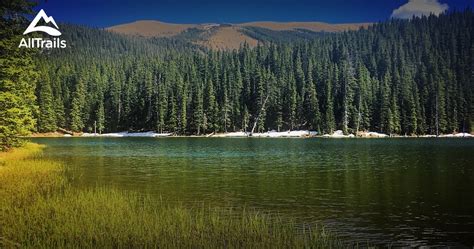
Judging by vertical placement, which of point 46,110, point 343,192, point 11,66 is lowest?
point 343,192

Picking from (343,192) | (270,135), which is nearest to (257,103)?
(270,135)

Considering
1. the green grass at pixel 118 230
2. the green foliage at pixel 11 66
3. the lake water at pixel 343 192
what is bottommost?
the lake water at pixel 343 192

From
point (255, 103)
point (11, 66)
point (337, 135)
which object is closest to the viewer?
point (11, 66)

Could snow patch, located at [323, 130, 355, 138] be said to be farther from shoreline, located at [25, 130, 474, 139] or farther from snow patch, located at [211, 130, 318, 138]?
snow patch, located at [211, 130, 318, 138]

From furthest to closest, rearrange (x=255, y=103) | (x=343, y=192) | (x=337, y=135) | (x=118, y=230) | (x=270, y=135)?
1. (x=255, y=103)
2. (x=270, y=135)
3. (x=337, y=135)
4. (x=343, y=192)
5. (x=118, y=230)

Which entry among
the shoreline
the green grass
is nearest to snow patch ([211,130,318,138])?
the shoreline

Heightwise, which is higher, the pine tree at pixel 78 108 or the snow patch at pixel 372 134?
the pine tree at pixel 78 108

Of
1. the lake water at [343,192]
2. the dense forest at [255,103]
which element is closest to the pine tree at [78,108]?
the dense forest at [255,103]

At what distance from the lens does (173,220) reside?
15930 millimetres

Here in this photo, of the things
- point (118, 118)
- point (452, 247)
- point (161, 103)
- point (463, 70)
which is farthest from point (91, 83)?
point (452, 247)

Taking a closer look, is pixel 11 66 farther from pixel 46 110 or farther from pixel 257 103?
pixel 257 103

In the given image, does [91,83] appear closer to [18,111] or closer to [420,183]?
[18,111]

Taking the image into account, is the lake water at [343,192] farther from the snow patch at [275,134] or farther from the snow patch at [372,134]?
the snow patch at [275,134]

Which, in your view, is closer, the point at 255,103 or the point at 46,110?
the point at 46,110
